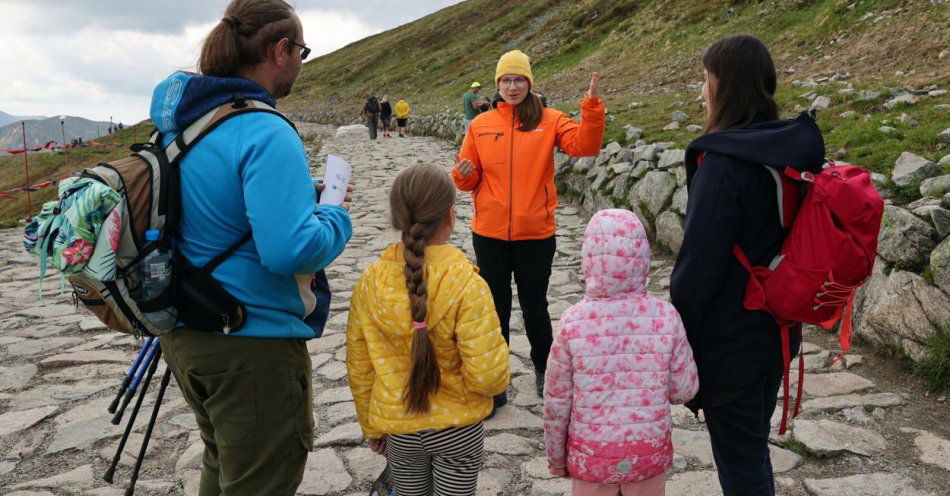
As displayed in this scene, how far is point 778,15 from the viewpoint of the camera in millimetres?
18125

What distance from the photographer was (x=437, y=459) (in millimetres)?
2785

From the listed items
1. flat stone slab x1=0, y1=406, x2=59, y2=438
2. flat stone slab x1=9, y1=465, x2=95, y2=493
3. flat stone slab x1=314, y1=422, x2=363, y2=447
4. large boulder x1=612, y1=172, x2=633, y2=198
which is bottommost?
flat stone slab x1=9, y1=465, x2=95, y2=493

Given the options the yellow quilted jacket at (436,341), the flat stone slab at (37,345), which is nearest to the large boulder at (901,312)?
the yellow quilted jacket at (436,341)

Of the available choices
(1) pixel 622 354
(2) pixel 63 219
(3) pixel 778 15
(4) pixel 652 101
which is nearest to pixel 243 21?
(2) pixel 63 219

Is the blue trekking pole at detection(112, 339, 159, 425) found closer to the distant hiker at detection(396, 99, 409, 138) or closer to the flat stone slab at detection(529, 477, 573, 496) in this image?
the flat stone slab at detection(529, 477, 573, 496)

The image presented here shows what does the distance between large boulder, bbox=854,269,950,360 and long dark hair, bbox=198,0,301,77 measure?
15.0 feet

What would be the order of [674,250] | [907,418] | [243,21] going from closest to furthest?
[243,21] < [907,418] < [674,250]

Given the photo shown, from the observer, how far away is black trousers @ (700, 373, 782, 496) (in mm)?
2658

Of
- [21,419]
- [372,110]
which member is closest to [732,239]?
[21,419]

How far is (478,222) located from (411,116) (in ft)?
86.9

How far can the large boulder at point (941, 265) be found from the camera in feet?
14.8

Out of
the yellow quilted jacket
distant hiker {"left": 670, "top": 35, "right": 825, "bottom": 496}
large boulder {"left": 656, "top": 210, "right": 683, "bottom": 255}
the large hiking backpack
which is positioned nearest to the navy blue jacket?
distant hiker {"left": 670, "top": 35, "right": 825, "bottom": 496}

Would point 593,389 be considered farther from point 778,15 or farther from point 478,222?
point 778,15

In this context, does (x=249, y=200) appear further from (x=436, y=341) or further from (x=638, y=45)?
(x=638, y=45)
